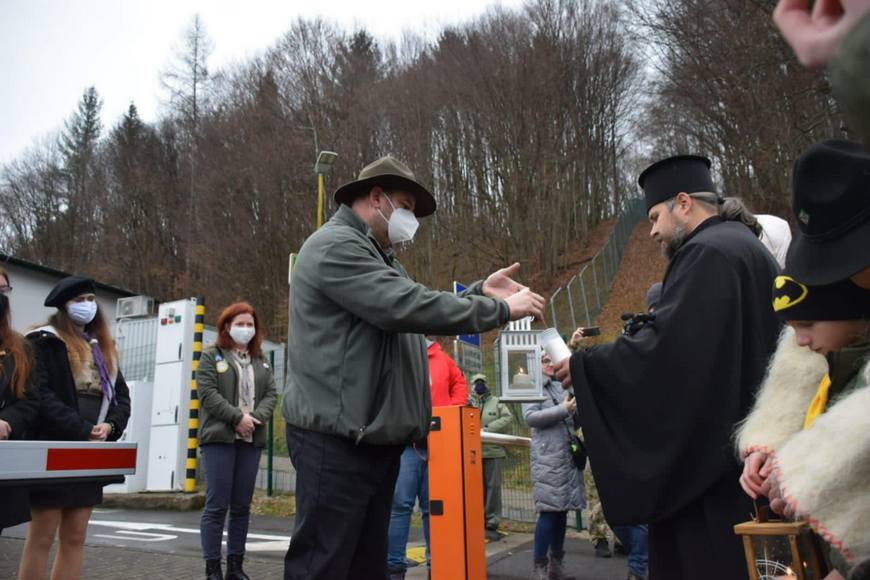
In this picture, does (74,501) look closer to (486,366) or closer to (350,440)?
(350,440)

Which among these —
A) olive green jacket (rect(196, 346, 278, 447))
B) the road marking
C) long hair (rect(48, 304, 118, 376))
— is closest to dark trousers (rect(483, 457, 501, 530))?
the road marking

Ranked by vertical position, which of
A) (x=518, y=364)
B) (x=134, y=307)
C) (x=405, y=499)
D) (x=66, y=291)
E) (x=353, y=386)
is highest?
(x=134, y=307)

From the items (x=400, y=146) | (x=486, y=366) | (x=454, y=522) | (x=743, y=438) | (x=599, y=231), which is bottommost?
(x=454, y=522)

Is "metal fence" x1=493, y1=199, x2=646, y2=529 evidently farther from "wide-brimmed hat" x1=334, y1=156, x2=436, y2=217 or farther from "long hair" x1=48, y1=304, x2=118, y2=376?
"wide-brimmed hat" x1=334, y1=156, x2=436, y2=217

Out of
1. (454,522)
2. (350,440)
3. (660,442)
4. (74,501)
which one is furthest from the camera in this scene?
(454,522)

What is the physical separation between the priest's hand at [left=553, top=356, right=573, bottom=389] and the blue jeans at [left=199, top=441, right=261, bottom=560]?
3372 mm

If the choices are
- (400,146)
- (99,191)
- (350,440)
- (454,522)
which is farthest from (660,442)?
(99,191)

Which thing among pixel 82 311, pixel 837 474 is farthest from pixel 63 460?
pixel 837 474

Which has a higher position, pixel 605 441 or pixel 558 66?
pixel 558 66

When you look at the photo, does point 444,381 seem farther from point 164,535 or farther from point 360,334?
point 360,334

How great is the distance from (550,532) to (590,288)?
70.0ft

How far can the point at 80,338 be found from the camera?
4703 millimetres

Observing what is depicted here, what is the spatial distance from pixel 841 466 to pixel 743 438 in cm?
80

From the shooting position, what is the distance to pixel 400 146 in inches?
1144
